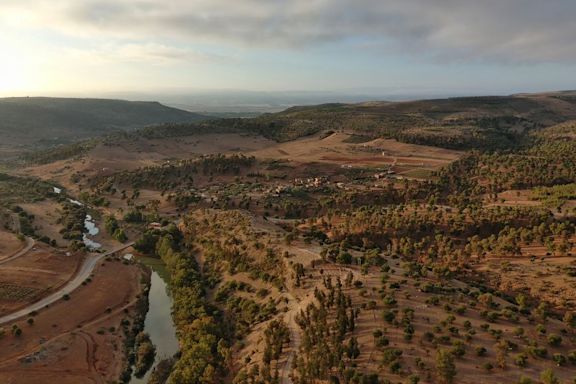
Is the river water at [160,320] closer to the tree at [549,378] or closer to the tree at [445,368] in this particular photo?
the tree at [445,368]

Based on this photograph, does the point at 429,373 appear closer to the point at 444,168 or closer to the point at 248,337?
the point at 248,337

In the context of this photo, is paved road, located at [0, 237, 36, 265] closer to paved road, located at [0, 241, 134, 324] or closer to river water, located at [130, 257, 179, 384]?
paved road, located at [0, 241, 134, 324]

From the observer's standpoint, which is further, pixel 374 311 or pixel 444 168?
A: pixel 444 168

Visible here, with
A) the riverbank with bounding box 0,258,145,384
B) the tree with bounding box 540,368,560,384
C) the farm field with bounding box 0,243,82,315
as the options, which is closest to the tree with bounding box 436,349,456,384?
the tree with bounding box 540,368,560,384

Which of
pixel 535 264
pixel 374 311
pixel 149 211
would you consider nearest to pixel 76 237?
pixel 149 211

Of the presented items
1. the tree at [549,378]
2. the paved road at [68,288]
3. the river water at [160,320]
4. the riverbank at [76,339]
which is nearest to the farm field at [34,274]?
the paved road at [68,288]
